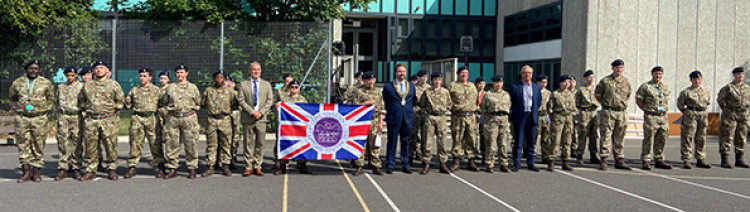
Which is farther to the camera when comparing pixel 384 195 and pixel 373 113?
pixel 373 113

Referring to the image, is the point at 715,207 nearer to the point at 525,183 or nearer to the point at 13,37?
the point at 525,183

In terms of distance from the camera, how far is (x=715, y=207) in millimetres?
7270

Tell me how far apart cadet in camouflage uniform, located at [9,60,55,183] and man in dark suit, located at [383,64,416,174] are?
202 inches

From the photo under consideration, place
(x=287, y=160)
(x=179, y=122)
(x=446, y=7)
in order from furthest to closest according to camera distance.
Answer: (x=446, y=7)
(x=287, y=160)
(x=179, y=122)

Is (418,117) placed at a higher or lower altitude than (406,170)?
higher

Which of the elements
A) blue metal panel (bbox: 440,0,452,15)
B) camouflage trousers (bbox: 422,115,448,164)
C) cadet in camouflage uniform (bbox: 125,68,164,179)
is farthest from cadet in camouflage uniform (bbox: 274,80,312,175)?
blue metal panel (bbox: 440,0,452,15)

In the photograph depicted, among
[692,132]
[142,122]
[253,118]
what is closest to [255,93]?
[253,118]

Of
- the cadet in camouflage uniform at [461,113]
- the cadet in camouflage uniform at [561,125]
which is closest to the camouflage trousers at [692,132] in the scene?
the cadet in camouflage uniform at [561,125]

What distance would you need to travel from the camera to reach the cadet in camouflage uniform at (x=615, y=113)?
10.5 m

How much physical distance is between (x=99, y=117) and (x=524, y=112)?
6.65m

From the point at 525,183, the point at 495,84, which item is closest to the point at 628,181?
the point at 525,183

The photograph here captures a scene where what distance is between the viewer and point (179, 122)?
906 centimetres

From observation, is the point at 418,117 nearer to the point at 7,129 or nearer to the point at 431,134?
the point at 431,134

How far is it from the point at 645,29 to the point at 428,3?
33.9 feet
